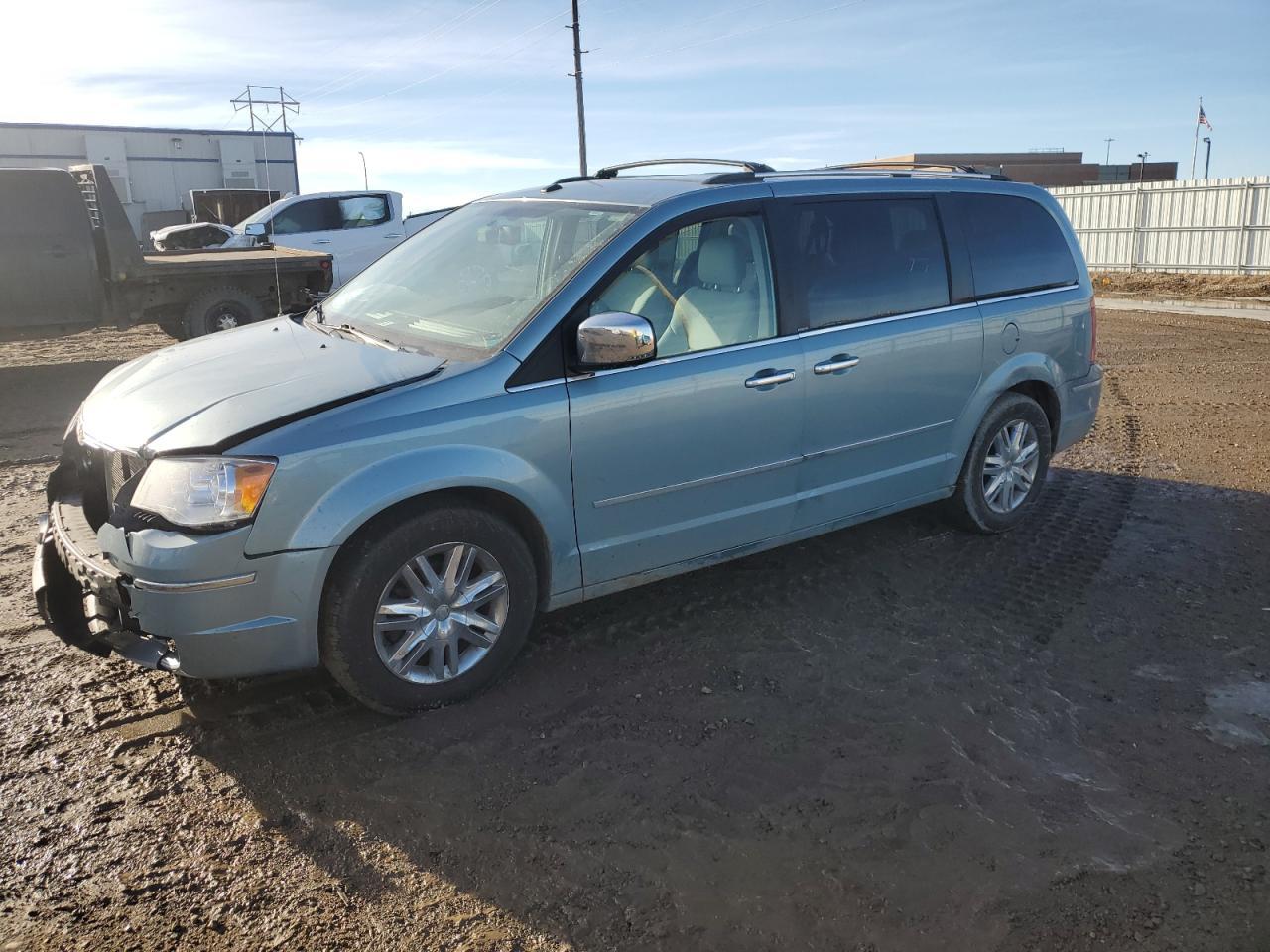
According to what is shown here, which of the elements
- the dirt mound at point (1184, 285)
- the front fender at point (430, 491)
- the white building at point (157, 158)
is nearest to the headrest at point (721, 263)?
the front fender at point (430, 491)

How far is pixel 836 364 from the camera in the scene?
450 cm

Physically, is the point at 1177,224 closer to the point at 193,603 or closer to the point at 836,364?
the point at 836,364

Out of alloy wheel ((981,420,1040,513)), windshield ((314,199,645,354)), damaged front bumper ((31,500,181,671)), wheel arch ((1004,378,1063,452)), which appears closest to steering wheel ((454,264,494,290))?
windshield ((314,199,645,354))

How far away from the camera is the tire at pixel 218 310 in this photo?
1134 cm

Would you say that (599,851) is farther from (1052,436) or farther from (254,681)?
(1052,436)

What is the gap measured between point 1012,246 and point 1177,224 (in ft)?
77.2

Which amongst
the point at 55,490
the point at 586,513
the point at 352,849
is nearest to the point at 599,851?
the point at 352,849

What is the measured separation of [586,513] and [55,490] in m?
2.04

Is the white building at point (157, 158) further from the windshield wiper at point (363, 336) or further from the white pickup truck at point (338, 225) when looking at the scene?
the windshield wiper at point (363, 336)

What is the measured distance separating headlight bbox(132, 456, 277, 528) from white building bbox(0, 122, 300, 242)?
106 ft

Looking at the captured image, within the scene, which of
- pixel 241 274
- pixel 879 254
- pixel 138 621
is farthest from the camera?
pixel 241 274

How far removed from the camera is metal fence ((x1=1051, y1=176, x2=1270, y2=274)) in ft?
76.9

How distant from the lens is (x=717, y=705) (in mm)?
3754

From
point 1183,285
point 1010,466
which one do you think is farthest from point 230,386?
point 1183,285
